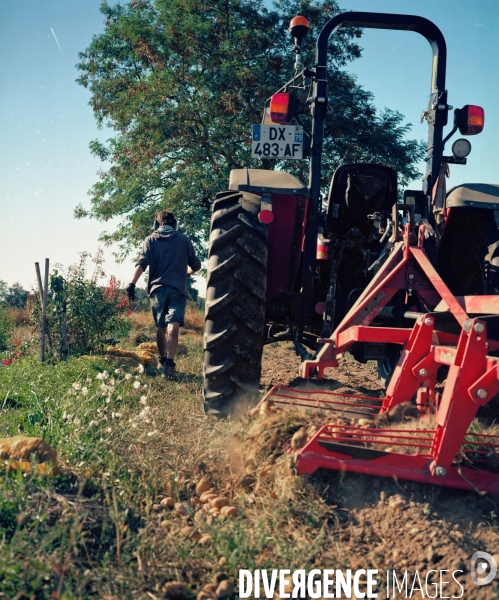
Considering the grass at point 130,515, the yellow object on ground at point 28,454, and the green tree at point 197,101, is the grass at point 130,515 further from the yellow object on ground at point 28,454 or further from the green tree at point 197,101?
the green tree at point 197,101

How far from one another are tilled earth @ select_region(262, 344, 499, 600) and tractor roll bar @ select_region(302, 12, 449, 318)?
2046mm

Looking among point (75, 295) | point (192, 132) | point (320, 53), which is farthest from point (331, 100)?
point (320, 53)

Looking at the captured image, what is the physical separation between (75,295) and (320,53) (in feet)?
15.1

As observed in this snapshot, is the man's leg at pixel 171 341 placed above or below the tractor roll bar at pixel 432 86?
below

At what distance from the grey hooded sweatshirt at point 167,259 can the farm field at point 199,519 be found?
285cm

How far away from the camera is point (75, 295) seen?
7812 millimetres

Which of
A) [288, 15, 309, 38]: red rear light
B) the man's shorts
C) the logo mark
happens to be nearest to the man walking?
the man's shorts

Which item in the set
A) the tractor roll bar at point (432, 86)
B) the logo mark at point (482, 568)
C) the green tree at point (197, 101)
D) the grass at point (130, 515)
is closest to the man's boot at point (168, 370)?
the grass at point (130, 515)

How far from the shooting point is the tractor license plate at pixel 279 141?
4.75m

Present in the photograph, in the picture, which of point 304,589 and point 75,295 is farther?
point 75,295

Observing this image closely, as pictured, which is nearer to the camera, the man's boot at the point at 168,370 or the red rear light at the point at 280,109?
the red rear light at the point at 280,109

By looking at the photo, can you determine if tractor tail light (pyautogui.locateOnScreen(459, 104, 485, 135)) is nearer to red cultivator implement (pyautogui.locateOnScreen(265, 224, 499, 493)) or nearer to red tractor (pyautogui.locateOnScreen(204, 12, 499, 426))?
red tractor (pyautogui.locateOnScreen(204, 12, 499, 426))

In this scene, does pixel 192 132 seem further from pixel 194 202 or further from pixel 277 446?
pixel 277 446

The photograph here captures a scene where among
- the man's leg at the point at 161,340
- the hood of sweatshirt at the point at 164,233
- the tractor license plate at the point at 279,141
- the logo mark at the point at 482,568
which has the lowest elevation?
the man's leg at the point at 161,340
